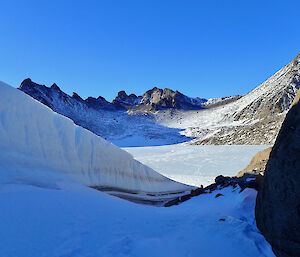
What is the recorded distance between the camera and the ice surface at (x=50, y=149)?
441 centimetres

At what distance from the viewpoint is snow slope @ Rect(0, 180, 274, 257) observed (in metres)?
2.19

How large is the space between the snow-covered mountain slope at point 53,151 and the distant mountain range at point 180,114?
1064 inches

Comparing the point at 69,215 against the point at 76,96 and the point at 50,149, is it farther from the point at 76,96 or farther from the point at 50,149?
the point at 76,96

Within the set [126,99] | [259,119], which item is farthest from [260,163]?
[126,99]

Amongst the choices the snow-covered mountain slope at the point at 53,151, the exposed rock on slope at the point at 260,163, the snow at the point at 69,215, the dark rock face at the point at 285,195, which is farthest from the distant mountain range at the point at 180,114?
the dark rock face at the point at 285,195

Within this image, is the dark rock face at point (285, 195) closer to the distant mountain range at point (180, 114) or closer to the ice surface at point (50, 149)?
the ice surface at point (50, 149)

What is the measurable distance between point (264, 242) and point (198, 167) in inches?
543

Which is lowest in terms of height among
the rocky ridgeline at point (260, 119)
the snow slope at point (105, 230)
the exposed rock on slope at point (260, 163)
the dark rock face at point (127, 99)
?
the snow slope at point (105, 230)

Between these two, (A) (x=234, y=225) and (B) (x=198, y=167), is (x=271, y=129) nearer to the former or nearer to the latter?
(B) (x=198, y=167)

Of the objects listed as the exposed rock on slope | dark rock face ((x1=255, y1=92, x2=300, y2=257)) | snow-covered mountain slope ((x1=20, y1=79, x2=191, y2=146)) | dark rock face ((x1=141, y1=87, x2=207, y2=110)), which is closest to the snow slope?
dark rock face ((x1=255, y1=92, x2=300, y2=257))

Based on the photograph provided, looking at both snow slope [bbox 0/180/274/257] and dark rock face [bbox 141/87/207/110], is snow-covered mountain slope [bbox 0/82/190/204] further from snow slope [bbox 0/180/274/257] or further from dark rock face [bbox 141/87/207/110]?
dark rock face [bbox 141/87/207/110]

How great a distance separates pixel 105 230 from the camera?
2736 mm

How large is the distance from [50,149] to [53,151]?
0.35 ft

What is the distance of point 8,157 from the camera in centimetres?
416
